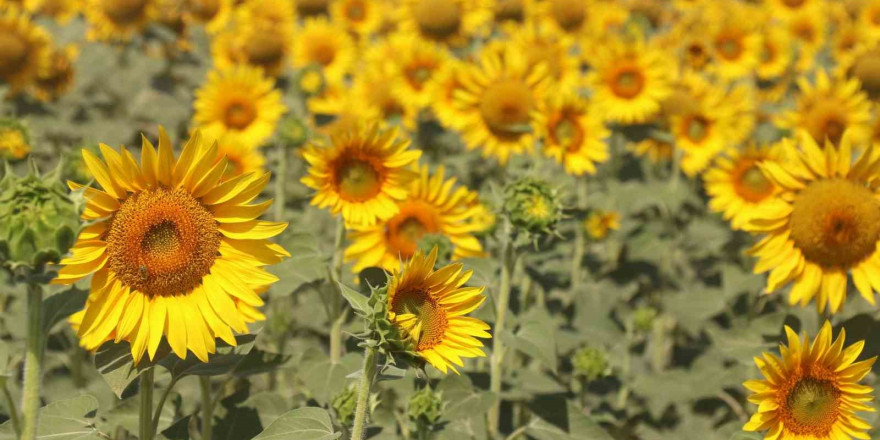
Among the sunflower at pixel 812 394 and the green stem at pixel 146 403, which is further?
the sunflower at pixel 812 394

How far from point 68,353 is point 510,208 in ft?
7.59

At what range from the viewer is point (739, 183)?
14.8 feet

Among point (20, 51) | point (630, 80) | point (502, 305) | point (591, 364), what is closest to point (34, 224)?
point (502, 305)

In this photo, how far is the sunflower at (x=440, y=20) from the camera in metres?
6.15

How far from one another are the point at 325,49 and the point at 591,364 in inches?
159

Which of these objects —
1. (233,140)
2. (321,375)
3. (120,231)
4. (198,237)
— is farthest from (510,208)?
(233,140)

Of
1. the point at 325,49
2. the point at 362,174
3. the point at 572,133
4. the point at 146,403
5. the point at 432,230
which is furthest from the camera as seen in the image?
the point at 325,49

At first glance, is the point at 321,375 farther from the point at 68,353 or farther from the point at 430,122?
the point at 430,122

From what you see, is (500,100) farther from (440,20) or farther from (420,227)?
(440,20)

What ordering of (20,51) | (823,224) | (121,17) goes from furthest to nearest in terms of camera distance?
(121,17) → (20,51) → (823,224)

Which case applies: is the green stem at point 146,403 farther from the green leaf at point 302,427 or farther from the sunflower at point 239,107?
the sunflower at point 239,107

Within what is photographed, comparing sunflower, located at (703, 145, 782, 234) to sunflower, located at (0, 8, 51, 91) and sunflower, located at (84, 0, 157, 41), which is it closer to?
sunflower, located at (0, 8, 51, 91)

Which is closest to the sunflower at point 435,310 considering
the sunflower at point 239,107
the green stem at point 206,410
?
the green stem at point 206,410

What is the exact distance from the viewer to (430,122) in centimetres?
591
